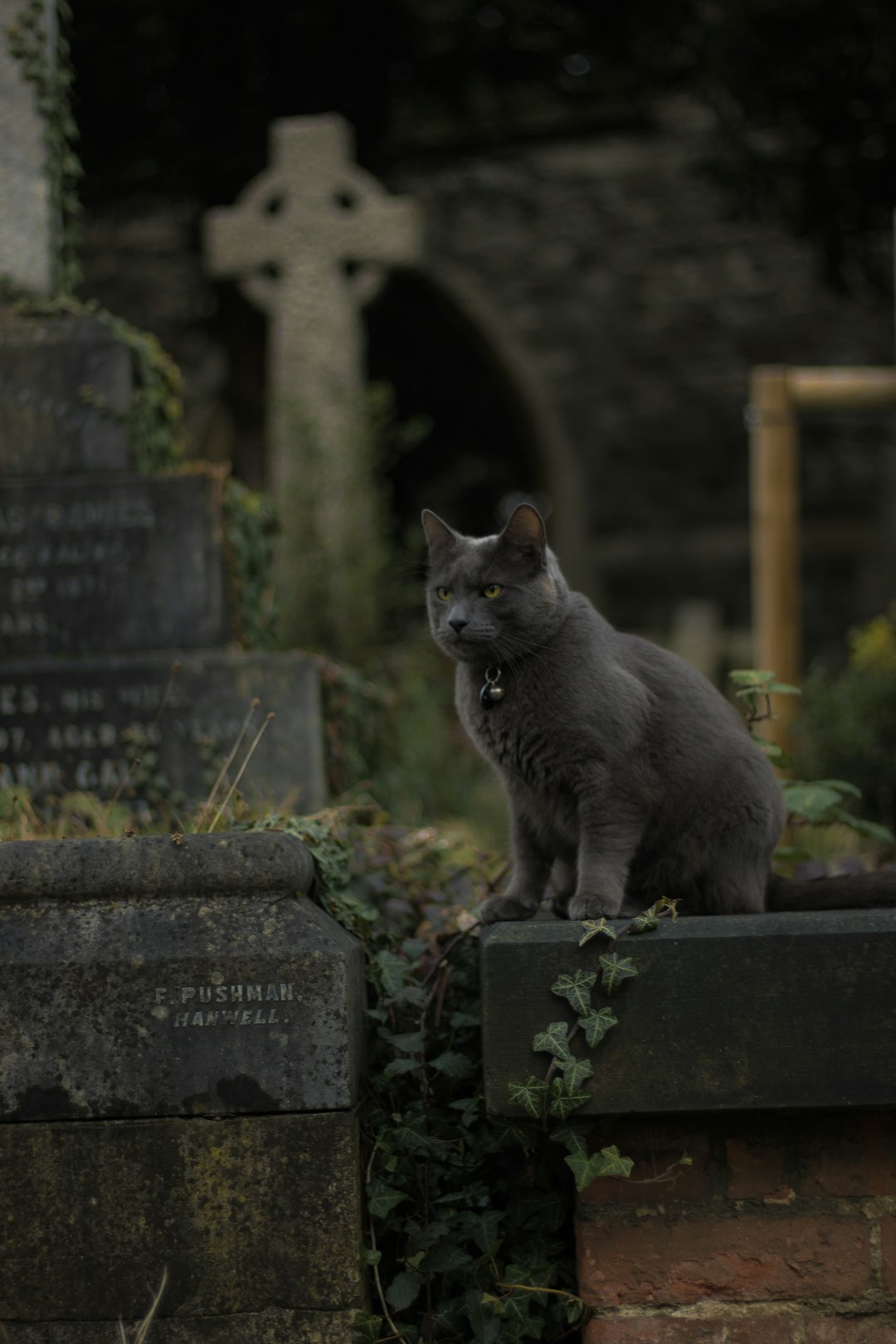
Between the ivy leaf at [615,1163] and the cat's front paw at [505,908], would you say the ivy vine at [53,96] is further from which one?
the ivy leaf at [615,1163]

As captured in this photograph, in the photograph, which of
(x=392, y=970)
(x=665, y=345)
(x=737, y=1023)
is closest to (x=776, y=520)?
(x=392, y=970)

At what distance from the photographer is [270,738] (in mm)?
3969

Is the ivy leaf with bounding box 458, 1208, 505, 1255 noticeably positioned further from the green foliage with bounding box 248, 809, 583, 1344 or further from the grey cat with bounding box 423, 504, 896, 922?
the grey cat with bounding box 423, 504, 896, 922

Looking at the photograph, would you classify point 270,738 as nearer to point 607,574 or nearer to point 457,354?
point 607,574

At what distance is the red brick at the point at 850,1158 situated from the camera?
7.52ft

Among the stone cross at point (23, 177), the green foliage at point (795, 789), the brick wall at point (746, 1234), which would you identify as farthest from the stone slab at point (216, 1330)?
the stone cross at point (23, 177)

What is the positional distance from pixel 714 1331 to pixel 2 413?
344 cm

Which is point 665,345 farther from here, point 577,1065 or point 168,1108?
point 168,1108

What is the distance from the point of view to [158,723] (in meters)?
4.03

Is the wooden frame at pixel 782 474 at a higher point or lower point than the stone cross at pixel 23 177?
lower

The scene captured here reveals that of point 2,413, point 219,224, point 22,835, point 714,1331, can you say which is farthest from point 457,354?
point 714,1331

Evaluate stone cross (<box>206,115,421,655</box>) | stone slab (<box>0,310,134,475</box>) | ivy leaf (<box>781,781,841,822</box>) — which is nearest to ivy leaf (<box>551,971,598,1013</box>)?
ivy leaf (<box>781,781,841,822</box>)

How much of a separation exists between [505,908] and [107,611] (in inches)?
81.8

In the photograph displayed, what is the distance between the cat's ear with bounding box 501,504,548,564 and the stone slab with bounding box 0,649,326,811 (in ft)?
5.06
